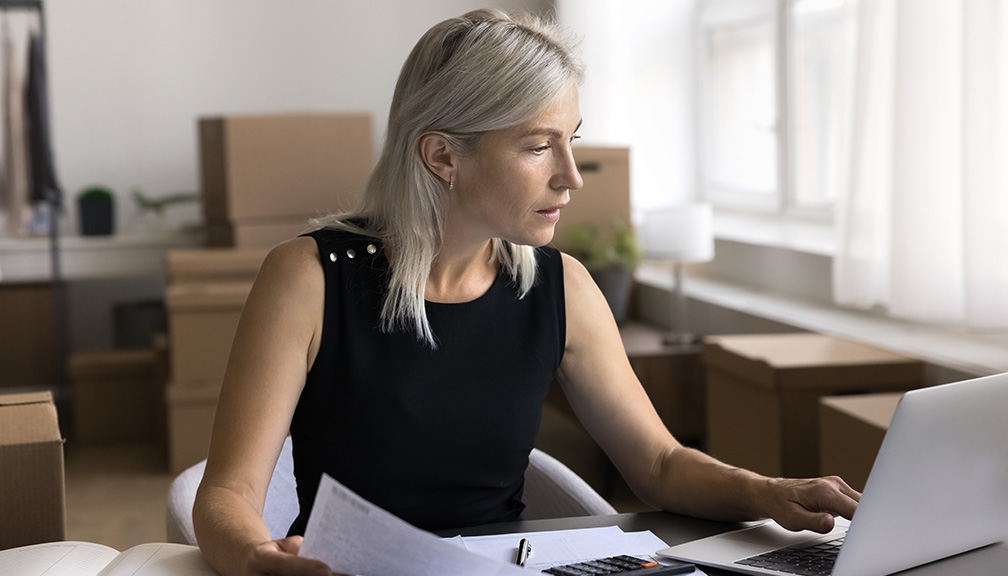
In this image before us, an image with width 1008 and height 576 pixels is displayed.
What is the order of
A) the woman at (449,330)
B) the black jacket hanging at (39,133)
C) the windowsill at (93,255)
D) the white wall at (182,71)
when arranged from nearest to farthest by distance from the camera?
the woman at (449,330)
the black jacket hanging at (39,133)
the windowsill at (93,255)
the white wall at (182,71)

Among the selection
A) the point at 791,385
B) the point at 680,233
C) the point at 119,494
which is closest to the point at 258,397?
the point at 791,385

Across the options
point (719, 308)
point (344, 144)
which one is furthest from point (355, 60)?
point (719, 308)

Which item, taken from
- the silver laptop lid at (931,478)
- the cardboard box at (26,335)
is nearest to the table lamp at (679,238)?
the silver laptop lid at (931,478)

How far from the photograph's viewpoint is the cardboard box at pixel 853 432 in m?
2.09

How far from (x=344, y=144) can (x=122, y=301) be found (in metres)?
1.68

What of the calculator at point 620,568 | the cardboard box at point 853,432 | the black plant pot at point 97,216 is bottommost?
the cardboard box at point 853,432

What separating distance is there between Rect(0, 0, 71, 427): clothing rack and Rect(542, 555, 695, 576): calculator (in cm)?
354

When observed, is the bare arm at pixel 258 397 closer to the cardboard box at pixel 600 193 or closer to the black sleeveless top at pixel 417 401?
the black sleeveless top at pixel 417 401

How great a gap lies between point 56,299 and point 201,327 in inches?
36.8

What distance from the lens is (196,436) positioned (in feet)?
12.3

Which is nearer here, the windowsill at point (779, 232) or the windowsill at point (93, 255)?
the windowsill at point (779, 232)

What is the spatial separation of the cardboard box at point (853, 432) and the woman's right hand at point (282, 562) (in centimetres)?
147

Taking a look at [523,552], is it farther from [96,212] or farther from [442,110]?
[96,212]

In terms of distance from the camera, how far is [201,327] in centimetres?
368
